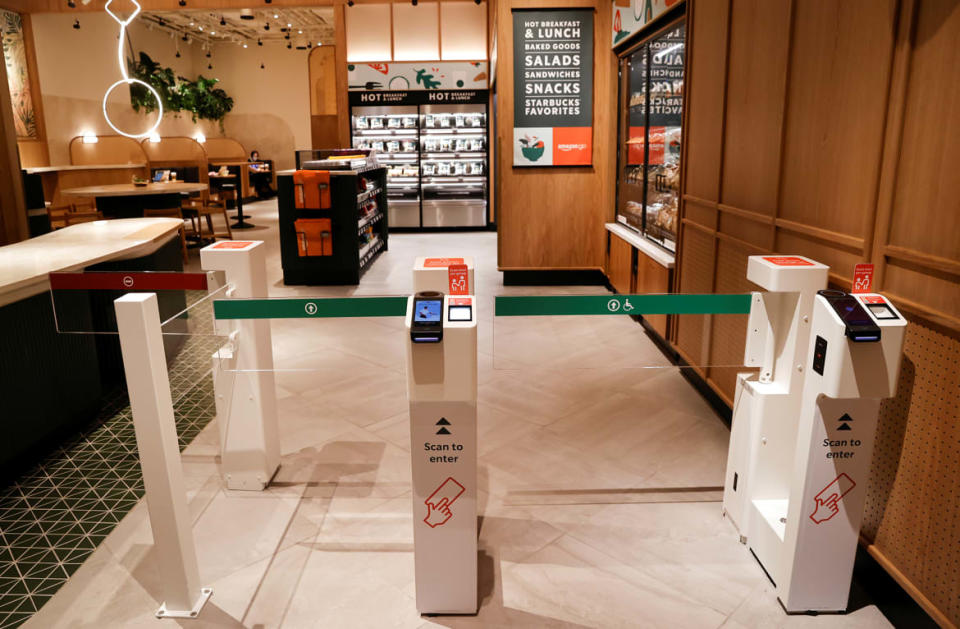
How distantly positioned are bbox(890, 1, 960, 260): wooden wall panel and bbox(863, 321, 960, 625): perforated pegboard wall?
0.30m

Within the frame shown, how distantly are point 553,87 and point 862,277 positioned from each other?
212 inches

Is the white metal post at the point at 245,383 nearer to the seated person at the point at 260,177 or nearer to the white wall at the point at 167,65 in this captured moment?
the white wall at the point at 167,65

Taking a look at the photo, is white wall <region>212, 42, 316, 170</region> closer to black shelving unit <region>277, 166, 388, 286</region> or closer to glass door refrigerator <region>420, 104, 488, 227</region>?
glass door refrigerator <region>420, 104, 488, 227</region>

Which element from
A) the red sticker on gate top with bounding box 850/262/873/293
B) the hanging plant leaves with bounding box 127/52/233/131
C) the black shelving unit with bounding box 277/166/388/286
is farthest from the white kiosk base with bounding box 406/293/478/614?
the hanging plant leaves with bounding box 127/52/233/131

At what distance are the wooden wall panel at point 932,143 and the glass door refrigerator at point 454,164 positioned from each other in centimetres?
1016

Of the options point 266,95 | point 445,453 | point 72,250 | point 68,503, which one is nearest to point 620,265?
point 72,250

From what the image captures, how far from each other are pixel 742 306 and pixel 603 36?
5.22 meters

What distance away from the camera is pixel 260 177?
749 inches

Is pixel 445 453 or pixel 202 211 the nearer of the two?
pixel 445 453

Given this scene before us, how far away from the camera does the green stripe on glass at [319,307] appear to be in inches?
94.2

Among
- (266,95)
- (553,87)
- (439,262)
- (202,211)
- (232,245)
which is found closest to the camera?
(439,262)

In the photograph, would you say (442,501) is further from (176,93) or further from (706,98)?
(176,93)

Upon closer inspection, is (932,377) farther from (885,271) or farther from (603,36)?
(603,36)

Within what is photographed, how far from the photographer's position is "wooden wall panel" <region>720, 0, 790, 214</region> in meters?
3.18
